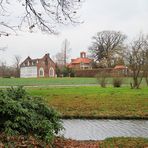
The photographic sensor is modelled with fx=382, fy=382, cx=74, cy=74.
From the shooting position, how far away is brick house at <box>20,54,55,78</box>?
114m

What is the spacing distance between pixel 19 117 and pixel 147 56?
3176 cm

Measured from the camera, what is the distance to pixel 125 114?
18906mm

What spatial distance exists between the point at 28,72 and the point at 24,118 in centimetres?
11295

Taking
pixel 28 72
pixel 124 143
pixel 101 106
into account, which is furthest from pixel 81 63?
pixel 124 143

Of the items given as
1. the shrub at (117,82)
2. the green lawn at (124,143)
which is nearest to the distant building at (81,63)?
the shrub at (117,82)

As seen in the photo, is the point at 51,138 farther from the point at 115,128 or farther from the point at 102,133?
the point at 115,128

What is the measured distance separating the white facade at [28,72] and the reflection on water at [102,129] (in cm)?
10184

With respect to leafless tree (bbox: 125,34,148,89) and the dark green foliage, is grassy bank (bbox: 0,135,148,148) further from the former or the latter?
leafless tree (bbox: 125,34,148,89)

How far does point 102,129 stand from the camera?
14.8 meters

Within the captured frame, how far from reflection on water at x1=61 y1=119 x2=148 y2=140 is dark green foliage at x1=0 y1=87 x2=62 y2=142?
301 cm

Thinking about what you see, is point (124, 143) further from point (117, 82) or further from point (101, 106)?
point (117, 82)

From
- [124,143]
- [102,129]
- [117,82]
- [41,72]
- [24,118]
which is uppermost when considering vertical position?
[41,72]

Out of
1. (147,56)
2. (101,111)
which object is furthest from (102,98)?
(147,56)

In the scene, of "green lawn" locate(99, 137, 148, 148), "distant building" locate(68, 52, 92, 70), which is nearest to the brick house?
"distant building" locate(68, 52, 92, 70)
